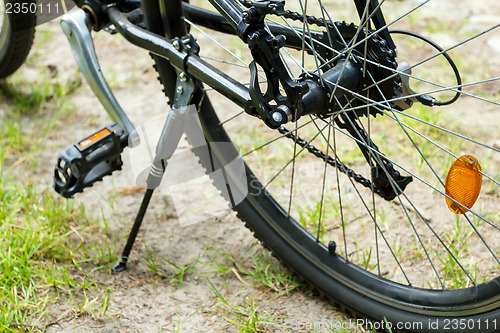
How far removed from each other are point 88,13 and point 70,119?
928mm

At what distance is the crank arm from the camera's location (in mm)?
1786

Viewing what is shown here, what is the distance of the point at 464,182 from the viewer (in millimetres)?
1395

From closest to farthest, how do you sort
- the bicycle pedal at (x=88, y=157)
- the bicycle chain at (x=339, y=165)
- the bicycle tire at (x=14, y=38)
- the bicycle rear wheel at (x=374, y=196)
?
the bicycle rear wheel at (x=374, y=196)
the bicycle chain at (x=339, y=165)
the bicycle pedal at (x=88, y=157)
the bicycle tire at (x=14, y=38)

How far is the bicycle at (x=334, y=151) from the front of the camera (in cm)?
141

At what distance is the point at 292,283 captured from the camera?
186 centimetres

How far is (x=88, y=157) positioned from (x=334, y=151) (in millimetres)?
696

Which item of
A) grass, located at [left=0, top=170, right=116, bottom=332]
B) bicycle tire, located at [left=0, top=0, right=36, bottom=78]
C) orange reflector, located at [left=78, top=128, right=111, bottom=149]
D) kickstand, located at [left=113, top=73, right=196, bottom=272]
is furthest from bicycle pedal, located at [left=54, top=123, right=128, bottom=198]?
bicycle tire, located at [left=0, top=0, right=36, bottom=78]

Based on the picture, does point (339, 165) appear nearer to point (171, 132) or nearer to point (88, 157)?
point (171, 132)

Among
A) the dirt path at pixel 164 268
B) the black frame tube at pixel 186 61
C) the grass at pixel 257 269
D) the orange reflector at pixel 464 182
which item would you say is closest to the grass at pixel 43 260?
the dirt path at pixel 164 268

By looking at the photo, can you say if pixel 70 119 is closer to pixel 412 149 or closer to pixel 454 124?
pixel 412 149

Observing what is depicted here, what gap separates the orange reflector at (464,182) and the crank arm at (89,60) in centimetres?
88

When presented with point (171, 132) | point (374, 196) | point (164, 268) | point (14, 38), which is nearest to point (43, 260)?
point (164, 268)

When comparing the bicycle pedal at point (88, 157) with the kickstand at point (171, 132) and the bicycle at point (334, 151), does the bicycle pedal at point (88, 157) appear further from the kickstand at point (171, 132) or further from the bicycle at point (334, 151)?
the kickstand at point (171, 132)

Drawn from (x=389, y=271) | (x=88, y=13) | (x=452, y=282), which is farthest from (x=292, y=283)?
(x=88, y=13)
